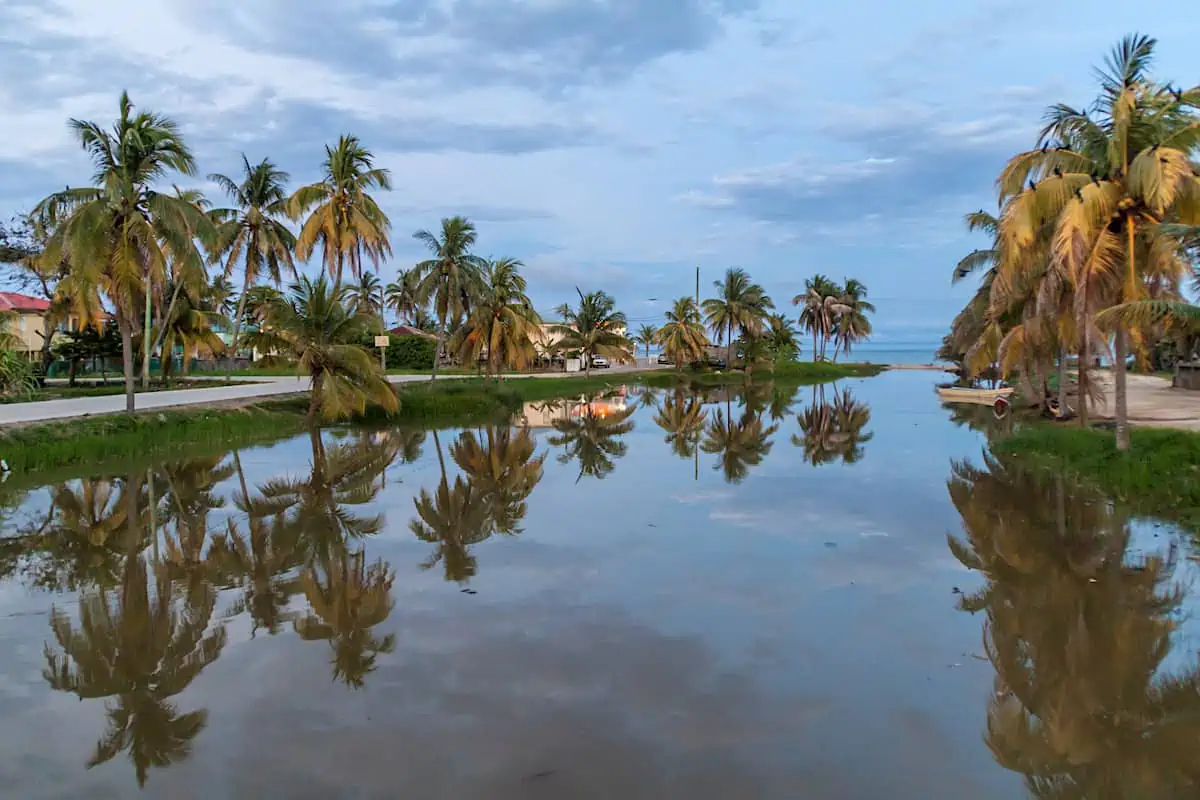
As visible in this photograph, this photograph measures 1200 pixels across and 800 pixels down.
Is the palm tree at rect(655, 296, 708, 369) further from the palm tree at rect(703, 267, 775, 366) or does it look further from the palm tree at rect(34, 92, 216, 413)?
the palm tree at rect(34, 92, 216, 413)

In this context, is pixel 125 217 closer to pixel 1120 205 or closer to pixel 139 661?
pixel 139 661

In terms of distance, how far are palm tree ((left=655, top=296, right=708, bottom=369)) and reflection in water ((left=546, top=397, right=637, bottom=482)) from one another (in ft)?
66.7

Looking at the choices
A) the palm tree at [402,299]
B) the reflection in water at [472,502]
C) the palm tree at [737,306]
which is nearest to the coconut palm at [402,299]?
the palm tree at [402,299]

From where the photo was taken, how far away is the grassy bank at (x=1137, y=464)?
11.0m

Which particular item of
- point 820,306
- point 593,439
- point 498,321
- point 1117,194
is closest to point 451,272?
→ point 498,321

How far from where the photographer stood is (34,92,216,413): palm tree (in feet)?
53.6

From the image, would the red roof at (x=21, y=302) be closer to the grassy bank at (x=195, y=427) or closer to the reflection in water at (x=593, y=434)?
the grassy bank at (x=195, y=427)

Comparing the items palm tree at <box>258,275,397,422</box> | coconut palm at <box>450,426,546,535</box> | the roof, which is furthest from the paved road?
the roof

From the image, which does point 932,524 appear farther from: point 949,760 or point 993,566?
point 949,760

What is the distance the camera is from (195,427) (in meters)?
18.3

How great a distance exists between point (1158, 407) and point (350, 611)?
25586 mm

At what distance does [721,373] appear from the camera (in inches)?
2277

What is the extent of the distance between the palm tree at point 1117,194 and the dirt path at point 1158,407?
368 centimetres

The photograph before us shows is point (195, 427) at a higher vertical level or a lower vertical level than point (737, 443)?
higher
